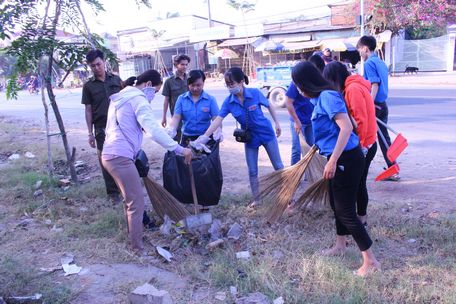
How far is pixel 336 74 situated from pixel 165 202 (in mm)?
1978

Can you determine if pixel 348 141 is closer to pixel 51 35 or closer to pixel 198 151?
pixel 198 151

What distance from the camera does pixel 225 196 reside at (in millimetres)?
4883

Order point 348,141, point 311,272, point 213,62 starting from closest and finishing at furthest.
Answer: point 348,141 → point 311,272 → point 213,62

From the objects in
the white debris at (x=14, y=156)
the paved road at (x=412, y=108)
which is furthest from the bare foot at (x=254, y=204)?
the white debris at (x=14, y=156)

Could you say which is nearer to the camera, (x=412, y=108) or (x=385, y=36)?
(x=412, y=108)

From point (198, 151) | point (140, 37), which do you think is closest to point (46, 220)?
point (198, 151)

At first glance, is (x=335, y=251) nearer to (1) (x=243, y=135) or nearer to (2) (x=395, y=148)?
(1) (x=243, y=135)

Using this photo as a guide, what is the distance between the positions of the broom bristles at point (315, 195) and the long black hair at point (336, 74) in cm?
81

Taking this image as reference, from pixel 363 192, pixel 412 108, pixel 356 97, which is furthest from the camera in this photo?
pixel 412 108

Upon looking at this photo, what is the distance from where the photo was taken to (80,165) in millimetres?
6984

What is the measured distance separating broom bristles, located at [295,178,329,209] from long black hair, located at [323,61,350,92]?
810mm

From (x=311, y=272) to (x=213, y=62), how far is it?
1139 inches

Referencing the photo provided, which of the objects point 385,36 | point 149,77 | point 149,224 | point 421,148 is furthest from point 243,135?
point 385,36

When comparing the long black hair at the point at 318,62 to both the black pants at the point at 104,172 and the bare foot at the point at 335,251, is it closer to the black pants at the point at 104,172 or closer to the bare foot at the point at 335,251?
the bare foot at the point at 335,251
